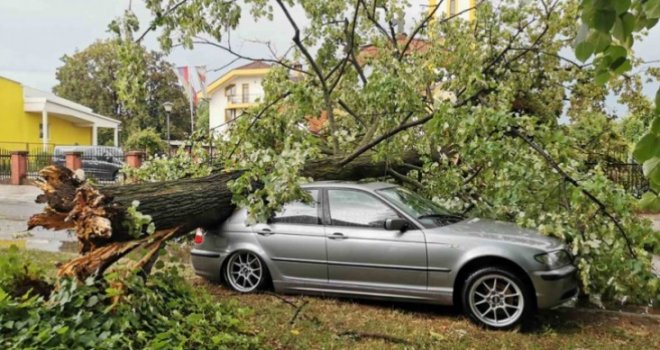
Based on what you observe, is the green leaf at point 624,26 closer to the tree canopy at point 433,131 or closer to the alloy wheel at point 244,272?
the tree canopy at point 433,131

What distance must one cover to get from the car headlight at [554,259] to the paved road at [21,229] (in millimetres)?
6535

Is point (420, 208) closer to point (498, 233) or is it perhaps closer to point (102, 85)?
point (498, 233)

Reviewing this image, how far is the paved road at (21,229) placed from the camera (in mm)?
10078

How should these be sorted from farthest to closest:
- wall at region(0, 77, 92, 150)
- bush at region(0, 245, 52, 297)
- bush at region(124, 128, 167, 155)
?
wall at region(0, 77, 92, 150) < bush at region(124, 128, 167, 155) < bush at region(0, 245, 52, 297)

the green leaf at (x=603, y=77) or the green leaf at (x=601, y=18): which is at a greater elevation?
the green leaf at (x=601, y=18)

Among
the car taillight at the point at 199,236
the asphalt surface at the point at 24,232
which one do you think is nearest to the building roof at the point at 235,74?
the asphalt surface at the point at 24,232

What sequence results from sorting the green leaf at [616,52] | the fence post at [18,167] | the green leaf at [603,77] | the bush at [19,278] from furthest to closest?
the fence post at [18,167] → the bush at [19,278] → the green leaf at [603,77] → the green leaf at [616,52]

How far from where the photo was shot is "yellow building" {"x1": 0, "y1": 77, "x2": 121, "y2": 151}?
3362cm

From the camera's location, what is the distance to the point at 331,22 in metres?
8.62

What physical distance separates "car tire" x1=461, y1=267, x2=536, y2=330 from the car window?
3.62 ft

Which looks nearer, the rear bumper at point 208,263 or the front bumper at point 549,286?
the front bumper at point 549,286

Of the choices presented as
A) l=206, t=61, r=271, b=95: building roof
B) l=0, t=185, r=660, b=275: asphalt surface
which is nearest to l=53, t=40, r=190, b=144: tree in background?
l=206, t=61, r=271, b=95: building roof

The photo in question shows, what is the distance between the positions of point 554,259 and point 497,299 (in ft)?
2.18

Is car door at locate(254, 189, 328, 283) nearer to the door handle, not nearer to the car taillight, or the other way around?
the door handle
